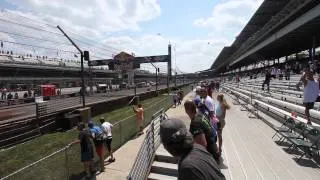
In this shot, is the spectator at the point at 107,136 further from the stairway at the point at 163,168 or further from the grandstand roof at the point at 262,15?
the grandstand roof at the point at 262,15

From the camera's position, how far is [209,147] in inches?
223

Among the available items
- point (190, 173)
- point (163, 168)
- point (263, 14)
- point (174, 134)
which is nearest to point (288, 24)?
point (263, 14)

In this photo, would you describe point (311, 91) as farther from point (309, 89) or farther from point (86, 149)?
point (86, 149)

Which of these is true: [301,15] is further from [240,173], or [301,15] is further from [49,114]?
[240,173]

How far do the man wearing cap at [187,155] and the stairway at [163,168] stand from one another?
19.2ft

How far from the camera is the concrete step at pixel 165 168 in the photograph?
29.5 feet

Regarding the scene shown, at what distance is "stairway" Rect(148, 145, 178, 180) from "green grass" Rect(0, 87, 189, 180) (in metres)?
2.22

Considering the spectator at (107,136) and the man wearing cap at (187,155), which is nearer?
the man wearing cap at (187,155)

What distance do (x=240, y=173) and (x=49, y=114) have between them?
1383 cm

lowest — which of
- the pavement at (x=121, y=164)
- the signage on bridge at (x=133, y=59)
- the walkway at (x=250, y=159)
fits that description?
the pavement at (x=121, y=164)

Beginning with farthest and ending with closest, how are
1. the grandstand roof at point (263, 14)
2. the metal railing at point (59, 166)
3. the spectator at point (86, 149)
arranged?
1. the grandstand roof at point (263, 14)
2. the spectator at point (86, 149)
3. the metal railing at point (59, 166)

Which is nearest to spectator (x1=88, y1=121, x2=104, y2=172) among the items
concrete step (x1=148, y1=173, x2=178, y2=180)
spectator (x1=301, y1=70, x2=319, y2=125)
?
concrete step (x1=148, y1=173, x2=178, y2=180)

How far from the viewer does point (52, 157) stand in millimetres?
8742

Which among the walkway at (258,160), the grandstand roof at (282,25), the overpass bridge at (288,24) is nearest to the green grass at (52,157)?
the walkway at (258,160)
